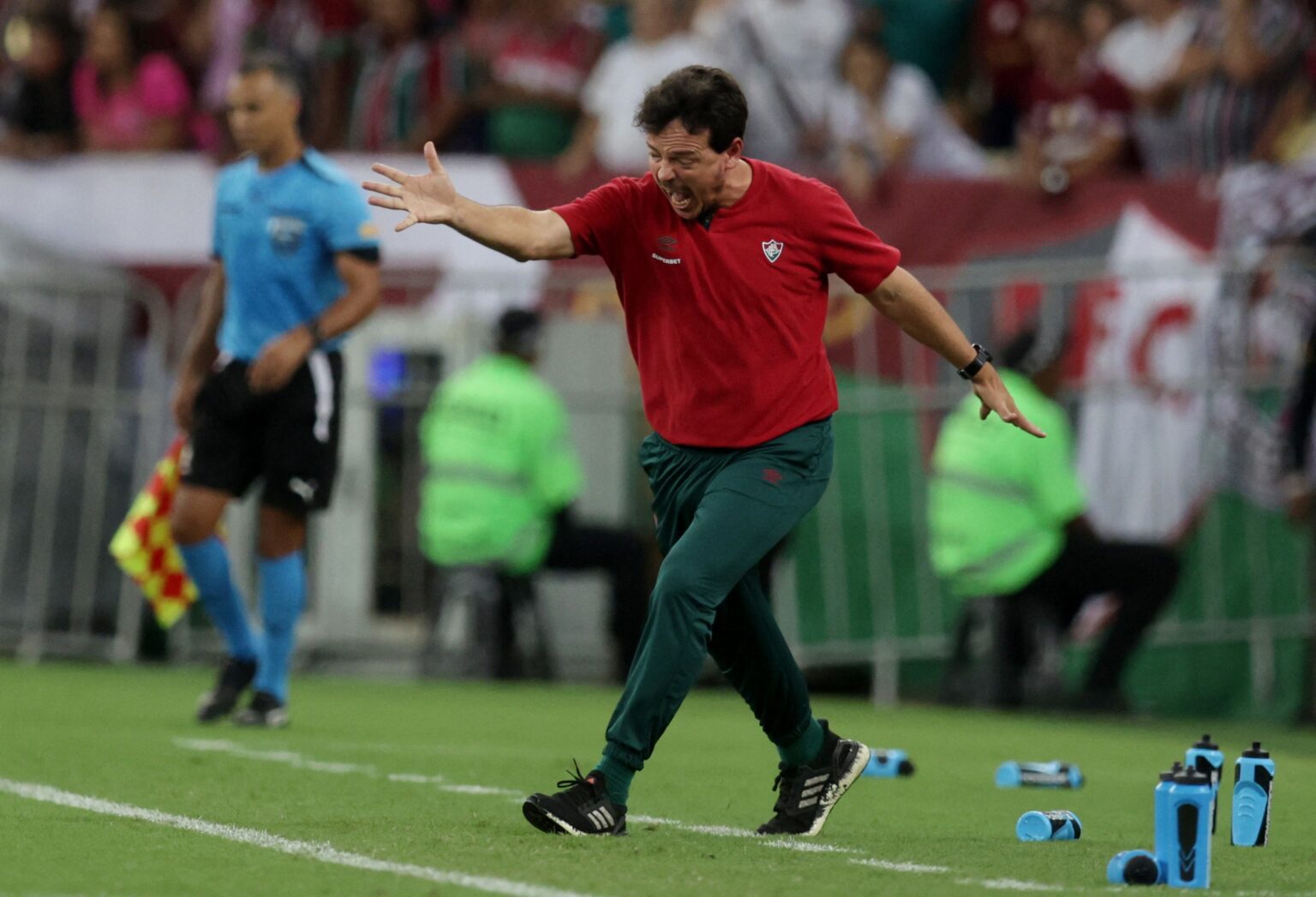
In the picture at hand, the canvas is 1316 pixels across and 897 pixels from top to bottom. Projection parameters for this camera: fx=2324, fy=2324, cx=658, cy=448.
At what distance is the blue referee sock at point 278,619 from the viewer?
9180 millimetres

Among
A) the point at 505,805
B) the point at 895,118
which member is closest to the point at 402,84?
the point at 895,118

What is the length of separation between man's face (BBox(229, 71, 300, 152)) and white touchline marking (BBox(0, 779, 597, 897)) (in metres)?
3.09

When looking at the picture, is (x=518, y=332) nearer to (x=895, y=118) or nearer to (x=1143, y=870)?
(x=895, y=118)

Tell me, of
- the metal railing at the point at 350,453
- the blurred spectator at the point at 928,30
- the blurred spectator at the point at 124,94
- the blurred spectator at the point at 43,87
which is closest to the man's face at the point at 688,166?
the metal railing at the point at 350,453

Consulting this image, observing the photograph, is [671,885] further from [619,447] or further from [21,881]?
[619,447]

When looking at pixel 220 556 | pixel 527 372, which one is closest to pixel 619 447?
pixel 527 372

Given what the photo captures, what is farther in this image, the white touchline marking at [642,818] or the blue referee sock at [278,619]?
the blue referee sock at [278,619]

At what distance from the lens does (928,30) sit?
15547mm

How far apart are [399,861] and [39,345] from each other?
939 centimetres

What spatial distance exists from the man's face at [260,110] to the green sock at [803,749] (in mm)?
3887

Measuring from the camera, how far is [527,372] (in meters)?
13.0

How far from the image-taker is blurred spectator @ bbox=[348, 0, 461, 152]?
15.1 metres

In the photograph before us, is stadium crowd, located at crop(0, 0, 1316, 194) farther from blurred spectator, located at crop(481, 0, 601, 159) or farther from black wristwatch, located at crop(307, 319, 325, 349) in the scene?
black wristwatch, located at crop(307, 319, 325, 349)

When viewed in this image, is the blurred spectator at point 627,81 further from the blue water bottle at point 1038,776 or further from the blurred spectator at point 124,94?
the blue water bottle at point 1038,776
